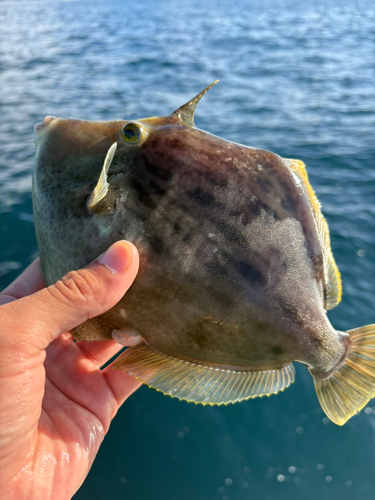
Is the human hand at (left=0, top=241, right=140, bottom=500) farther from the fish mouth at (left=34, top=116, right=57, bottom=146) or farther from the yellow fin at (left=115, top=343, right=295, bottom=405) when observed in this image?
the fish mouth at (left=34, top=116, right=57, bottom=146)

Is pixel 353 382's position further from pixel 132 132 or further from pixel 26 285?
pixel 26 285

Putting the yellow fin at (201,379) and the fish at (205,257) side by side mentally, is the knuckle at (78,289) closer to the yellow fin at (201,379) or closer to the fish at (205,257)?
the fish at (205,257)

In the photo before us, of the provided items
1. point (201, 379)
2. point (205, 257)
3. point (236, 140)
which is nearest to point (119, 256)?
point (205, 257)

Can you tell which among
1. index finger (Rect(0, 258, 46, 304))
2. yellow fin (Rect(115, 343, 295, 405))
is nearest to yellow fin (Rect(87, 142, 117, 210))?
yellow fin (Rect(115, 343, 295, 405))

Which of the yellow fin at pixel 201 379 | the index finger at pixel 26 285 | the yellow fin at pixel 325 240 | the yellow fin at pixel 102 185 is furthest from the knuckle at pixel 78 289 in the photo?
the index finger at pixel 26 285

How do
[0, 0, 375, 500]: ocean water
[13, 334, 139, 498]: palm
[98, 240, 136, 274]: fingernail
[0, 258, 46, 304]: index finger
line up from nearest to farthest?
[98, 240, 136, 274]: fingernail, [13, 334, 139, 498]: palm, [0, 258, 46, 304]: index finger, [0, 0, 375, 500]: ocean water

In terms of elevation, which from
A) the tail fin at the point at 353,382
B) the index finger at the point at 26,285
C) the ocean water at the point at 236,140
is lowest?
the ocean water at the point at 236,140

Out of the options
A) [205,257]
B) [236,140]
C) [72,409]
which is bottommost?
[236,140]
